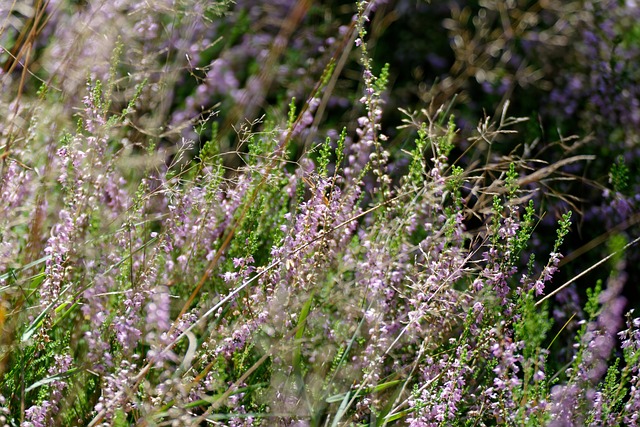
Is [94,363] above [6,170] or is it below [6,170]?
below

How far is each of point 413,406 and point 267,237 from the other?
3.01ft

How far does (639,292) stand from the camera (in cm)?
327

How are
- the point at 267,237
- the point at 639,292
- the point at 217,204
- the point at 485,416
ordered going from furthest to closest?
the point at 639,292 < the point at 267,237 < the point at 217,204 < the point at 485,416

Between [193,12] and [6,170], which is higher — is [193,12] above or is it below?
above

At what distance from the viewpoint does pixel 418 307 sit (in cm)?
197

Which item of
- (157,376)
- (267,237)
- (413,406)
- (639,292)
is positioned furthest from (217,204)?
(639,292)

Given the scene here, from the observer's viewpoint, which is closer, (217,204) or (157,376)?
(157,376)

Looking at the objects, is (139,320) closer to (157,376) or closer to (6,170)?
(157,376)

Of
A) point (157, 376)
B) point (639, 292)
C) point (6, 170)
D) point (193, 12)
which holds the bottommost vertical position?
point (639, 292)

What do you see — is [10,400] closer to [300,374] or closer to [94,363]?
[94,363]

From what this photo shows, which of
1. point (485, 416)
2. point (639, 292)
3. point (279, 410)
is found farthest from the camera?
point (639, 292)

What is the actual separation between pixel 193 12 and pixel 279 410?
3.52ft

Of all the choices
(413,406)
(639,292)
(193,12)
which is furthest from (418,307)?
(639,292)

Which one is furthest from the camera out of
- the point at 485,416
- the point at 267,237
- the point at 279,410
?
the point at 267,237
